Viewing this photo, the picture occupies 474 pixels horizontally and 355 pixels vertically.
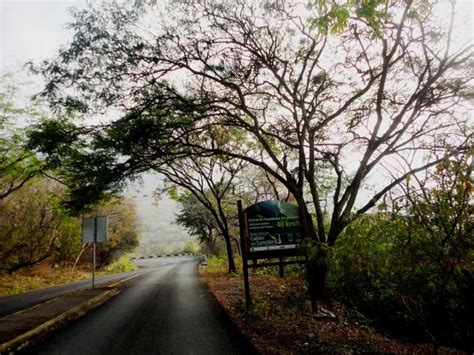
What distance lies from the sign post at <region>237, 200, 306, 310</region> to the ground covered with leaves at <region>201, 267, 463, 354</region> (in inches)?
31.0

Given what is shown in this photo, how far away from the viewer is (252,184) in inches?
1178

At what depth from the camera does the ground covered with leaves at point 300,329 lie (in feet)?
20.2

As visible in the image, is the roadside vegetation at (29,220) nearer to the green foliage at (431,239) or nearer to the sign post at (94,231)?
the sign post at (94,231)

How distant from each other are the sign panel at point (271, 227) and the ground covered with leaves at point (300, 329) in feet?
5.29

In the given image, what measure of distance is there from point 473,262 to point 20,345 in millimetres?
6994

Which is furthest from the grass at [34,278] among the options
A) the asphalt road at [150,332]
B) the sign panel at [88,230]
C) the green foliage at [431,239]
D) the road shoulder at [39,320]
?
the green foliage at [431,239]

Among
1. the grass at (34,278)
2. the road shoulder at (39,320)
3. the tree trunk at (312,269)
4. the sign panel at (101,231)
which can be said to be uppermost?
the sign panel at (101,231)

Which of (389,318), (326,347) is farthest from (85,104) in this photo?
(389,318)

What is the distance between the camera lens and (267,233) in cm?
873

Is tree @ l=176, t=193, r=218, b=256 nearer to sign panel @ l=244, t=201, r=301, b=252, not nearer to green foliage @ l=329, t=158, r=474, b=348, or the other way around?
sign panel @ l=244, t=201, r=301, b=252

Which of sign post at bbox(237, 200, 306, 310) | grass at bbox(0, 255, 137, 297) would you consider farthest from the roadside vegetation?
sign post at bbox(237, 200, 306, 310)

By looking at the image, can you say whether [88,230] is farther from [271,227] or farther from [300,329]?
[300,329]

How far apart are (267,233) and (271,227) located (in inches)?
7.3

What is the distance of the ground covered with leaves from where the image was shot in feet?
20.2
